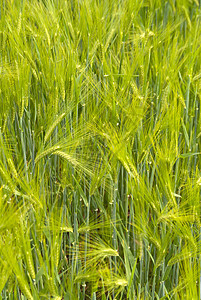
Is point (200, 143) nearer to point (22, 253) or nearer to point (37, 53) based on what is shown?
point (37, 53)

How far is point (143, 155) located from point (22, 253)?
1.10ft

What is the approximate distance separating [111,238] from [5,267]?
35 centimetres

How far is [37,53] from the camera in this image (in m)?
0.99

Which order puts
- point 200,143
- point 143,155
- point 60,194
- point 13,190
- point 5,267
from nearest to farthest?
point 5,267 < point 13,190 < point 143,155 < point 60,194 < point 200,143

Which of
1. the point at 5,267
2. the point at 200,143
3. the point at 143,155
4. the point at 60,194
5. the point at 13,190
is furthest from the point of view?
the point at 200,143

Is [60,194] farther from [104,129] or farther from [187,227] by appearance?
[187,227]

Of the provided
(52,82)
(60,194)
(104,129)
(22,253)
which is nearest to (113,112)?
(104,129)

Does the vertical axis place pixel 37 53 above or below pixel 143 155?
above

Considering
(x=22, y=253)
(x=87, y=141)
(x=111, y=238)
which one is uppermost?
(x=87, y=141)

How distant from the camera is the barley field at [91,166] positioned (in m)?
0.81

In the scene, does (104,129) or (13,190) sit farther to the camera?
(104,129)

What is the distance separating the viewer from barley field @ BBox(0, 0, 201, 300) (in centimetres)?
81

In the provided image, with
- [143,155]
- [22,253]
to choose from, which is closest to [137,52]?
[143,155]

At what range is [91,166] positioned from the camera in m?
0.90
